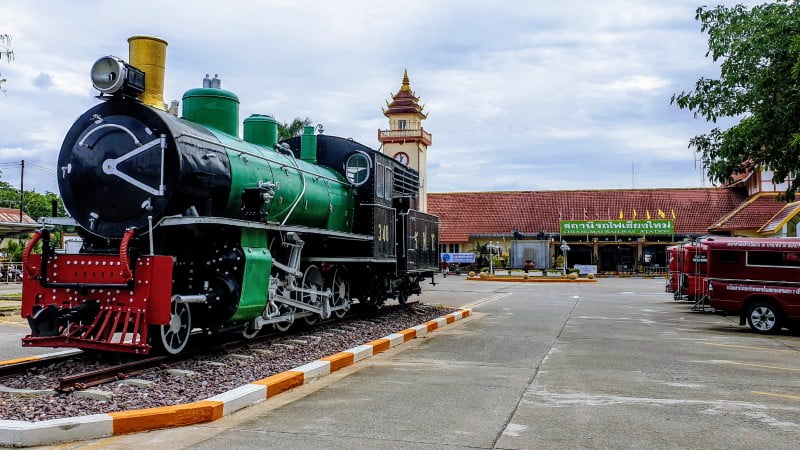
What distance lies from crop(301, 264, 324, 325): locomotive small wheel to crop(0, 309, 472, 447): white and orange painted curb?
3481 mm

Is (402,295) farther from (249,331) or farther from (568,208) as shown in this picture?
(568,208)

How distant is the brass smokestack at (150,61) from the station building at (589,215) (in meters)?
35.4

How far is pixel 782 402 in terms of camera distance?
21.7 feet

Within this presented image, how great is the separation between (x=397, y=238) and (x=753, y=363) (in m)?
7.42

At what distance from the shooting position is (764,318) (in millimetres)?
13664

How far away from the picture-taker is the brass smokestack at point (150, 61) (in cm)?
835

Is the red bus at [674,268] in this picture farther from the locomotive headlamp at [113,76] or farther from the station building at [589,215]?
the locomotive headlamp at [113,76]

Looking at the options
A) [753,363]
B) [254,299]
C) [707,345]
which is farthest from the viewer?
[707,345]

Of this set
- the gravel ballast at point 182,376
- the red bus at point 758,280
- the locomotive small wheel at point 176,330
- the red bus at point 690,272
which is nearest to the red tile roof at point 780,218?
the red bus at point 690,272

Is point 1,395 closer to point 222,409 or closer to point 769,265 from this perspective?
point 222,409

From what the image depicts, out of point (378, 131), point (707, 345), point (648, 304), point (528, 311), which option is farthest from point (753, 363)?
point (378, 131)

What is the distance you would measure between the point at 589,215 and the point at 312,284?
3906 cm

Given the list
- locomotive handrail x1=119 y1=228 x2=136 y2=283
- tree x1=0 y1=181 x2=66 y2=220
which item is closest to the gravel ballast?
locomotive handrail x1=119 y1=228 x2=136 y2=283

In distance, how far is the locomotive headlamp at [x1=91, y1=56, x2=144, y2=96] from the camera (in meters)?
7.64
